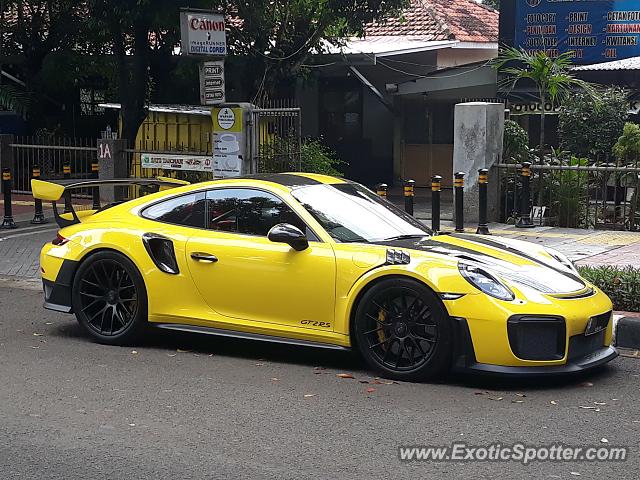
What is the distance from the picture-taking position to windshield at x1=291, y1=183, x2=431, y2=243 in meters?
7.29

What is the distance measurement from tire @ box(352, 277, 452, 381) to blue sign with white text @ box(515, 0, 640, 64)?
15.4 m

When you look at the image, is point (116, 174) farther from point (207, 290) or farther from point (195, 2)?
point (207, 290)

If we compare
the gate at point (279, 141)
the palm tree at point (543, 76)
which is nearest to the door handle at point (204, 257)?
the gate at point (279, 141)

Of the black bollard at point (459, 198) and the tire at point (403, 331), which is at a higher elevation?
the black bollard at point (459, 198)

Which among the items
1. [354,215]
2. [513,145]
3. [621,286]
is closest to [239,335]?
[354,215]

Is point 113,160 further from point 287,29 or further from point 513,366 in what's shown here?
point 513,366

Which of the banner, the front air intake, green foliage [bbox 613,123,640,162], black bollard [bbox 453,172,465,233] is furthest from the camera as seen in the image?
the banner

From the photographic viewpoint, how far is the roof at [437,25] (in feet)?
74.1

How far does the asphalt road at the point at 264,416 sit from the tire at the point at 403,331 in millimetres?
154

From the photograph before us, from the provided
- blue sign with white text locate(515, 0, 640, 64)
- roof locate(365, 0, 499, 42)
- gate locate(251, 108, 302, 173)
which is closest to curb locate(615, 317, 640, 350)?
gate locate(251, 108, 302, 173)

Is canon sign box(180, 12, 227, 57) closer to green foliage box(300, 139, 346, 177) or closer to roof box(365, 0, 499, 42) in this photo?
green foliage box(300, 139, 346, 177)

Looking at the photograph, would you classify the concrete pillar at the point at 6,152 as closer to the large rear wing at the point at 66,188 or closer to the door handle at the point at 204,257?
the large rear wing at the point at 66,188

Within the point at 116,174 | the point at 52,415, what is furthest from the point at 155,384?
the point at 116,174

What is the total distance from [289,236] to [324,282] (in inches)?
16.3
